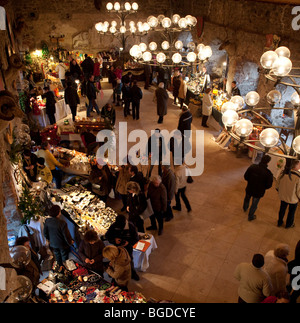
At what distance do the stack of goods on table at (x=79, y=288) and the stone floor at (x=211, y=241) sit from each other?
0.81m

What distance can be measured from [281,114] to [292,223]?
4.40m

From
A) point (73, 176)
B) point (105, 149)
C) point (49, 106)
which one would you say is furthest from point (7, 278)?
point (49, 106)

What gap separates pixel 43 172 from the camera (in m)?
6.45

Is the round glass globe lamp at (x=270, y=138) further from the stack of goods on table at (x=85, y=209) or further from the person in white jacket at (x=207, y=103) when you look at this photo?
the person in white jacket at (x=207, y=103)

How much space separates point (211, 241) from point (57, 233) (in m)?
2.70

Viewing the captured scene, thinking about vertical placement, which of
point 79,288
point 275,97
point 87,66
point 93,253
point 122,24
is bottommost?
point 79,288

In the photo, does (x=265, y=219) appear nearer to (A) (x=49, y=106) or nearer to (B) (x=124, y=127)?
(B) (x=124, y=127)

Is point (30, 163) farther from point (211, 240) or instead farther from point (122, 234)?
point (211, 240)

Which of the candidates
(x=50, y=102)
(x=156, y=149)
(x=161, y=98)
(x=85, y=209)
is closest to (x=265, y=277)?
(x=85, y=209)

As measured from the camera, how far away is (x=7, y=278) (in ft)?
9.87

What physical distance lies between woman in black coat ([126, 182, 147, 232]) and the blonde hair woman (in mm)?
1191

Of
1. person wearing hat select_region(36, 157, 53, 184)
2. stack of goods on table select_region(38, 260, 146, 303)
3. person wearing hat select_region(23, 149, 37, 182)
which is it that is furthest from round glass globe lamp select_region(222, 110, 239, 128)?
person wearing hat select_region(23, 149, 37, 182)

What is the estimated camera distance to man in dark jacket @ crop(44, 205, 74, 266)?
485cm

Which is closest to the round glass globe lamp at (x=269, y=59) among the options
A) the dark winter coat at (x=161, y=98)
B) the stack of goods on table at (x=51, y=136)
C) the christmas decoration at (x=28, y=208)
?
the christmas decoration at (x=28, y=208)
